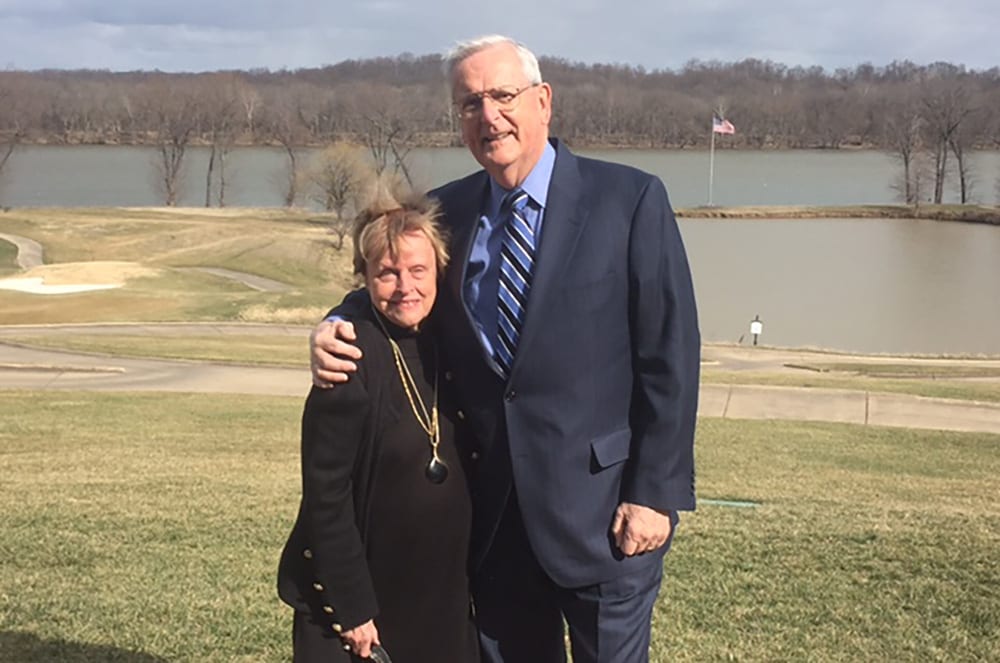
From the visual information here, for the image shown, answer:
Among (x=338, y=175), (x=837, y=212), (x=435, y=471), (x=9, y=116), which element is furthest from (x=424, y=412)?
(x=9, y=116)

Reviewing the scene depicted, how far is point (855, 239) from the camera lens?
63000 millimetres

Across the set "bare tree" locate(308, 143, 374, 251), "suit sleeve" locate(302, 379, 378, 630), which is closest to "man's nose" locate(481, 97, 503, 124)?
"suit sleeve" locate(302, 379, 378, 630)

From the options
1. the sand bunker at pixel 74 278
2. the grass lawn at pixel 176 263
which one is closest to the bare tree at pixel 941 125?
the grass lawn at pixel 176 263

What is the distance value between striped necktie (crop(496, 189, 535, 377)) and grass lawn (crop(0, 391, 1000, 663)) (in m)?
2.25

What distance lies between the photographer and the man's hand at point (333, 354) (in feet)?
9.01

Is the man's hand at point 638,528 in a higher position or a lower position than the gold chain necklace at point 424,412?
lower

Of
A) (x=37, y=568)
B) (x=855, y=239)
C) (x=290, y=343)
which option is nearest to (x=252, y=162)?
(x=855, y=239)

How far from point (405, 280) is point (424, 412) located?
35cm

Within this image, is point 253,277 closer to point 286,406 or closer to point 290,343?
point 290,343

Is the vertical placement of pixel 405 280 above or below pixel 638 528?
above

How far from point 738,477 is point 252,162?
4583 inches

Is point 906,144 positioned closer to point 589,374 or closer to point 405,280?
point 589,374

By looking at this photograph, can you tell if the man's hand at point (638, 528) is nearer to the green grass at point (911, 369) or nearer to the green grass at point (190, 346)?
the green grass at point (190, 346)

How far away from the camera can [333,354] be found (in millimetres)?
2775
